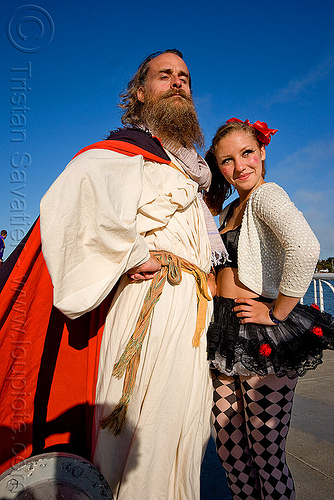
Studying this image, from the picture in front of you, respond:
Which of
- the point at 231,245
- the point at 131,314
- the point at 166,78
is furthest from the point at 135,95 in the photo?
the point at 131,314

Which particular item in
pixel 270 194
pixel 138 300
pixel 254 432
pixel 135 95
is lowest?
pixel 254 432

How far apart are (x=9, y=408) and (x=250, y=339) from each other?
3.76ft

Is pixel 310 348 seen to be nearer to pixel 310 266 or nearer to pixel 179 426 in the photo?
pixel 310 266

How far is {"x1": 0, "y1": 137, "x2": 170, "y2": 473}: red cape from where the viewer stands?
1516 millimetres

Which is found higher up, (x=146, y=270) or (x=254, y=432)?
(x=146, y=270)

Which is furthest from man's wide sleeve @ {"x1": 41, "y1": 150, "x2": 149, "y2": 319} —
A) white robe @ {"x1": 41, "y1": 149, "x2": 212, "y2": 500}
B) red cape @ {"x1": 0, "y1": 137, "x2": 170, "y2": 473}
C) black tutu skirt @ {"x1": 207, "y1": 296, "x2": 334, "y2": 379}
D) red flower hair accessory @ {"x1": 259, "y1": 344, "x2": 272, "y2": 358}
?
red flower hair accessory @ {"x1": 259, "y1": 344, "x2": 272, "y2": 358}

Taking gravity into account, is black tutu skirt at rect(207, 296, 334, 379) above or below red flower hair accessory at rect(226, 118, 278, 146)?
below

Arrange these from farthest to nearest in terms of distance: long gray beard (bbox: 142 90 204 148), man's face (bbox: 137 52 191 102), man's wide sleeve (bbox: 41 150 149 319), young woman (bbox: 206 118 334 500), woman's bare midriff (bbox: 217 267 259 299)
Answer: man's face (bbox: 137 52 191 102) → long gray beard (bbox: 142 90 204 148) → woman's bare midriff (bbox: 217 267 259 299) → young woman (bbox: 206 118 334 500) → man's wide sleeve (bbox: 41 150 149 319)

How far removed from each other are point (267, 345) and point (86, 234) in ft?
3.03

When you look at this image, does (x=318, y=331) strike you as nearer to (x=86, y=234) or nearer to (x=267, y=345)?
(x=267, y=345)

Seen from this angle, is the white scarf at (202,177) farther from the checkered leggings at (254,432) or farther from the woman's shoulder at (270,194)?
the checkered leggings at (254,432)

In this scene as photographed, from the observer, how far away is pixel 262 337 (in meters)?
1.58

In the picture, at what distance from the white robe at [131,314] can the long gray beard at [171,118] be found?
0.60m

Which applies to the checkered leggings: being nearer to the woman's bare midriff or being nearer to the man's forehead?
the woman's bare midriff
